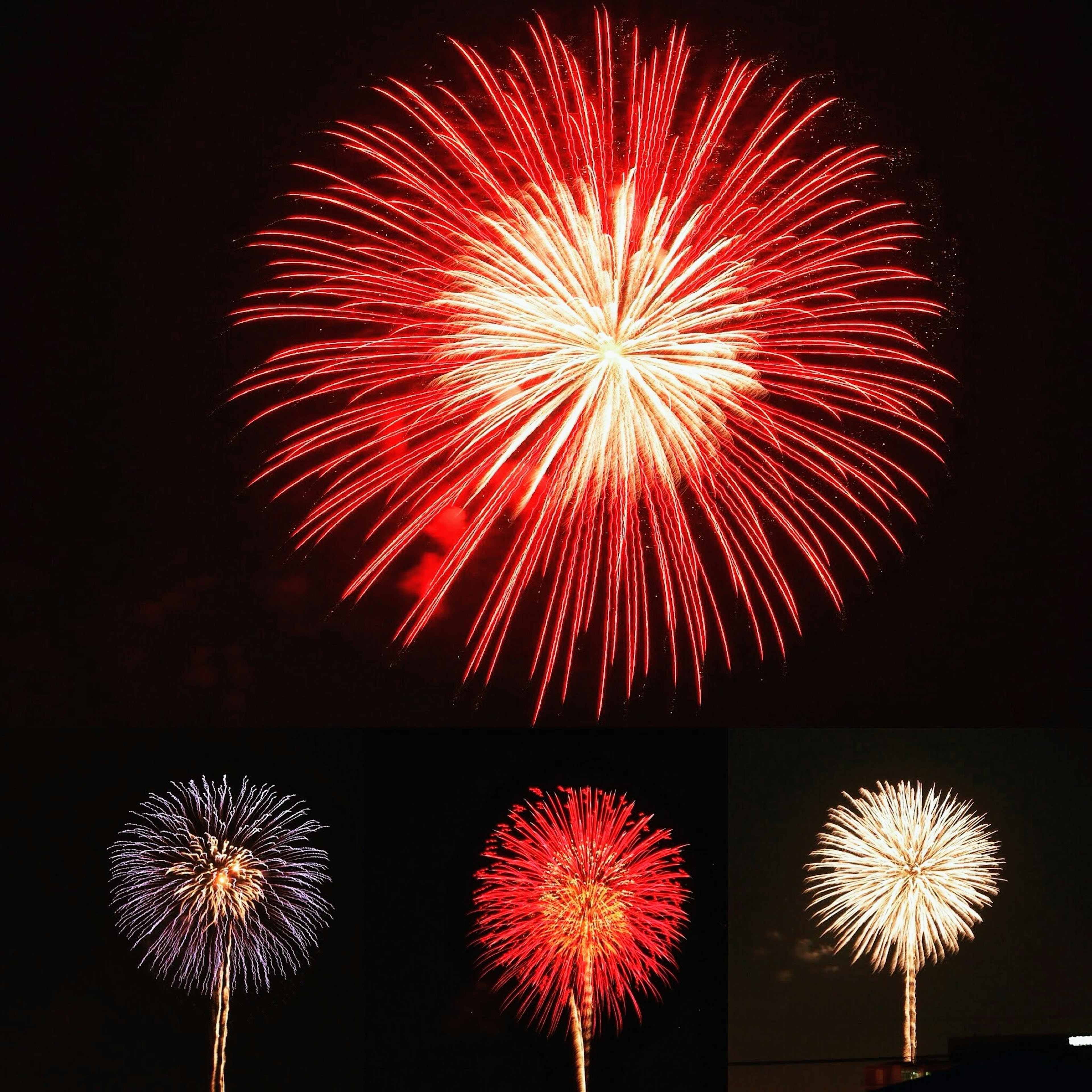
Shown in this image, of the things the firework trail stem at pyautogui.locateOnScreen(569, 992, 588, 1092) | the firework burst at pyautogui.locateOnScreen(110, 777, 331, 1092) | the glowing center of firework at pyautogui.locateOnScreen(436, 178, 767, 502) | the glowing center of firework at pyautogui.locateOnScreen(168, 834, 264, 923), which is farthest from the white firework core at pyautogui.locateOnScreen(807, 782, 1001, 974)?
the glowing center of firework at pyautogui.locateOnScreen(168, 834, 264, 923)

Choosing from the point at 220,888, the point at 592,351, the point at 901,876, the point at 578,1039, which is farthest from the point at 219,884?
the point at 901,876

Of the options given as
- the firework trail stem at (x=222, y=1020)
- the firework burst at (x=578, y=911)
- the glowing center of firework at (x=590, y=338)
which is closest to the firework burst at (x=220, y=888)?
the firework trail stem at (x=222, y=1020)

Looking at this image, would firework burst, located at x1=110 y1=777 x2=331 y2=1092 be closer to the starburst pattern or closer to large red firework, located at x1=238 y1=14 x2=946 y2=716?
the starburst pattern

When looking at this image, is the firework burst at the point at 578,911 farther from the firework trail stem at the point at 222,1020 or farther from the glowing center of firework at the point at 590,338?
the glowing center of firework at the point at 590,338

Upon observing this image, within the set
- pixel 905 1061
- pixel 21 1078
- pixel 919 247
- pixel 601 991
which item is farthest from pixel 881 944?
pixel 21 1078

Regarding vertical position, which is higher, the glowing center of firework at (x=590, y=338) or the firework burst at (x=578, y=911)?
the glowing center of firework at (x=590, y=338)

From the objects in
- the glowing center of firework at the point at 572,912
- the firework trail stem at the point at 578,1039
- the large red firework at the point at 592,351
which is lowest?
the firework trail stem at the point at 578,1039

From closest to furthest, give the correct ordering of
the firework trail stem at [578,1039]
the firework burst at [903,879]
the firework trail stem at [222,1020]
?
the firework trail stem at [222,1020], the firework trail stem at [578,1039], the firework burst at [903,879]
